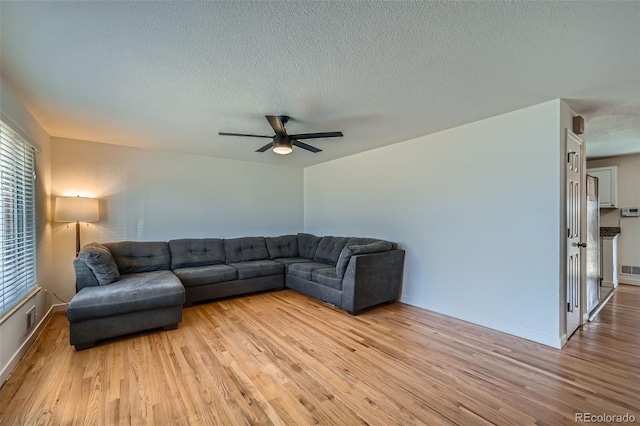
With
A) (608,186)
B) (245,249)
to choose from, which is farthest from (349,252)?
(608,186)

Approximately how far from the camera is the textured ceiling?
156 cm

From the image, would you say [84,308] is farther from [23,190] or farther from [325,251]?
[325,251]

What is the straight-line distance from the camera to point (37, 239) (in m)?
3.18

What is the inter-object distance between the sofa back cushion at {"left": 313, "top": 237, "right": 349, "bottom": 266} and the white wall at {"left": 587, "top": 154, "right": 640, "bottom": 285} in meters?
5.07

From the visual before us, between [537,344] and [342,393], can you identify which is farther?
[537,344]

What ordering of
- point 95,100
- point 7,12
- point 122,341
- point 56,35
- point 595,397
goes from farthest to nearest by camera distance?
point 122,341, point 95,100, point 595,397, point 56,35, point 7,12

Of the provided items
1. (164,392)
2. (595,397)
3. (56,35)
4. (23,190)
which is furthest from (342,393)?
(23,190)

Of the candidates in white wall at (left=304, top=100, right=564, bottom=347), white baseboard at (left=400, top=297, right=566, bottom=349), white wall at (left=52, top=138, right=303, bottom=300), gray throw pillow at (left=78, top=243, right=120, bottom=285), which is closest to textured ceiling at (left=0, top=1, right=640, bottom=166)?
white wall at (left=304, top=100, right=564, bottom=347)

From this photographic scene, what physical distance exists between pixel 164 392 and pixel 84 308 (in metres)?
1.35

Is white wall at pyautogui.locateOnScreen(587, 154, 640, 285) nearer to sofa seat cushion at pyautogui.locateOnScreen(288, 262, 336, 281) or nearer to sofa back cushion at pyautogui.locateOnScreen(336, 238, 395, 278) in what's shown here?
sofa back cushion at pyautogui.locateOnScreen(336, 238, 395, 278)

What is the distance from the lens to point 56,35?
67.9 inches

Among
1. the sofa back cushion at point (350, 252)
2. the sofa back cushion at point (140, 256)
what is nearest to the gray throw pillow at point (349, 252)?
the sofa back cushion at point (350, 252)
